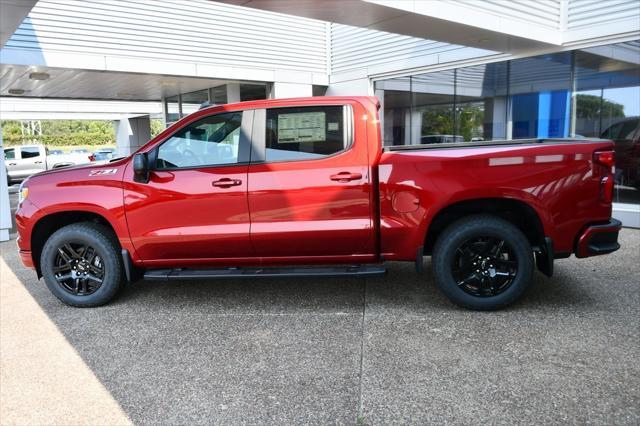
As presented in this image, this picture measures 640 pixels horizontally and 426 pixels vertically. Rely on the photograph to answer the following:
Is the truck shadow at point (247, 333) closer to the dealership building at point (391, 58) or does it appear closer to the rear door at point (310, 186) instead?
the rear door at point (310, 186)

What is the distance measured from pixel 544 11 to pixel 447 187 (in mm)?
5998

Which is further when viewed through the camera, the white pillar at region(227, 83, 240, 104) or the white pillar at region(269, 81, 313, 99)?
the white pillar at region(227, 83, 240, 104)

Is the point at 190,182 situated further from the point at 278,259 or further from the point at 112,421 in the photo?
the point at 112,421

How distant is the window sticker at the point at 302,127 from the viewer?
465cm

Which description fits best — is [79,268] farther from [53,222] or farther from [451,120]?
[451,120]

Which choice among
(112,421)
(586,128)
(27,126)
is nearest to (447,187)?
(112,421)

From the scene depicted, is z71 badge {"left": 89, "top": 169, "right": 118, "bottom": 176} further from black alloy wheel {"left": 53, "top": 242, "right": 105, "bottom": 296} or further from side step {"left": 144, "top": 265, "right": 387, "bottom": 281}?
side step {"left": 144, "top": 265, "right": 387, "bottom": 281}

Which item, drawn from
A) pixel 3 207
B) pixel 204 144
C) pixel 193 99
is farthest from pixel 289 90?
pixel 204 144

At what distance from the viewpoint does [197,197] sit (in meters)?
4.60

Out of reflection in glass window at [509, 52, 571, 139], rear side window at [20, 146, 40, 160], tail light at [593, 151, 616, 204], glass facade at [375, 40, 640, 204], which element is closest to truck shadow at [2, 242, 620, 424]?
tail light at [593, 151, 616, 204]

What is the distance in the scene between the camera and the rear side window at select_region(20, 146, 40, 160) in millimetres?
23859

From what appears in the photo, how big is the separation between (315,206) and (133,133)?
77.8 feet

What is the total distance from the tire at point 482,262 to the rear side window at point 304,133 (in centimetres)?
130

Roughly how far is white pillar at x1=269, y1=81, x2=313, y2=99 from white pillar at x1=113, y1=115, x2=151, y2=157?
13826mm
